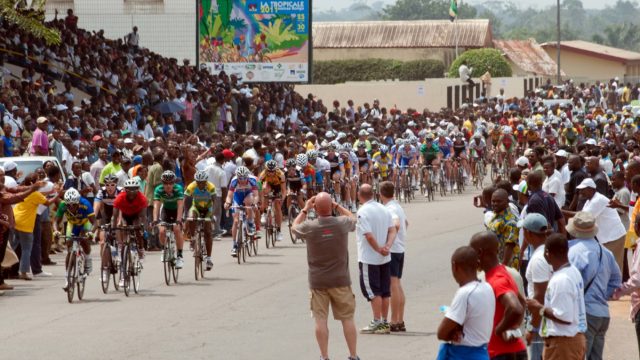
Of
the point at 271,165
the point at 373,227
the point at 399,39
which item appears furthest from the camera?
the point at 399,39

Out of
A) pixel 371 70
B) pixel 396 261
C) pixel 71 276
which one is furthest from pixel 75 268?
pixel 371 70

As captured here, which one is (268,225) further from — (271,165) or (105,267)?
(105,267)

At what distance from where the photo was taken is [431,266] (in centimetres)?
2406

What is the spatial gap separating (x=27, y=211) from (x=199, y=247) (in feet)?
8.85

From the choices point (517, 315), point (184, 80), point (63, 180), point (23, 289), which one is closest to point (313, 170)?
point (63, 180)

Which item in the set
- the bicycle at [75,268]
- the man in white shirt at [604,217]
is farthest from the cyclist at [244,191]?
the man in white shirt at [604,217]

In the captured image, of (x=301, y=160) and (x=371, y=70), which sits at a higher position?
(x=371, y=70)

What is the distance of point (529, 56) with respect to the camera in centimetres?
11556

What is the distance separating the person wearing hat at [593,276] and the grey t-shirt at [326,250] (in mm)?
2670

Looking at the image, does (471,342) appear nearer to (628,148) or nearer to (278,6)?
(628,148)

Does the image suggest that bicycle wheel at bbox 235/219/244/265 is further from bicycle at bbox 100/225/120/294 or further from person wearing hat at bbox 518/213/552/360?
person wearing hat at bbox 518/213/552/360

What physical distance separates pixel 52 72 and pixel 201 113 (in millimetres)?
5313

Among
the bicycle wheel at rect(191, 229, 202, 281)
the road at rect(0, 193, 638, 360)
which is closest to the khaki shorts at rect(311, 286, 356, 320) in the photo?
the road at rect(0, 193, 638, 360)

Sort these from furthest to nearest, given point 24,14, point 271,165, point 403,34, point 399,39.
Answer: point 403,34 → point 399,39 → point 24,14 → point 271,165
